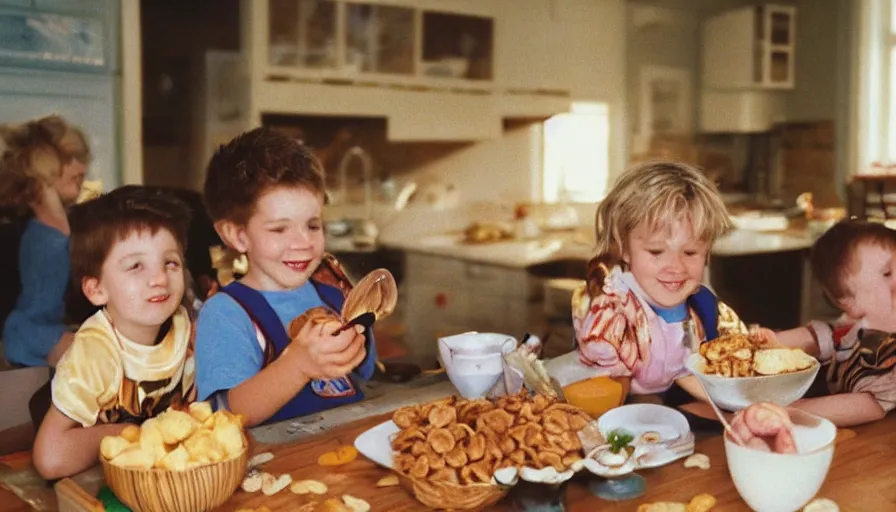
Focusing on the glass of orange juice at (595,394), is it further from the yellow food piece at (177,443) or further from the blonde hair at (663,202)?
the yellow food piece at (177,443)

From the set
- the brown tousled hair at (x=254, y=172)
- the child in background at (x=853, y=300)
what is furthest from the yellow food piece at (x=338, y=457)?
the child in background at (x=853, y=300)

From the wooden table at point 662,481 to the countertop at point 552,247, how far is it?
1.53 metres

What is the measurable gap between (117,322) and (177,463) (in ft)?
1.00

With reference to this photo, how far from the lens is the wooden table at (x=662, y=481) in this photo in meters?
0.81

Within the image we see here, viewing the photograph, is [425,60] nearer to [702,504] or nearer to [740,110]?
[740,110]

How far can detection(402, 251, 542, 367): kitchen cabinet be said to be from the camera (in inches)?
95.4

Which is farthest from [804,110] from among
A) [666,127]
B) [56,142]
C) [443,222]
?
[56,142]

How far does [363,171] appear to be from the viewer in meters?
2.51

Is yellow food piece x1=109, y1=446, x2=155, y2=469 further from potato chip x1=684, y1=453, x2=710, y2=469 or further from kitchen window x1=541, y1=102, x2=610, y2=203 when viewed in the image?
kitchen window x1=541, y1=102, x2=610, y2=203

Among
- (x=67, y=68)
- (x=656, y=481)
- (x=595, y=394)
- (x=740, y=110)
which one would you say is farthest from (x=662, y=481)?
(x=740, y=110)

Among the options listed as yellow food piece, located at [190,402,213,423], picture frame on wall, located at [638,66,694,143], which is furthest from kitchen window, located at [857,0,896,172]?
yellow food piece, located at [190,402,213,423]

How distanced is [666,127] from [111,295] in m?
2.04

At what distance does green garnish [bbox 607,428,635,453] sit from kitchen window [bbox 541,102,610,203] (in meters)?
1.76

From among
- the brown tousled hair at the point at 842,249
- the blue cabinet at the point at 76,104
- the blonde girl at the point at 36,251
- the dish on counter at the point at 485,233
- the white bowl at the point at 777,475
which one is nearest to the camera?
the white bowl at the point at 777,475
